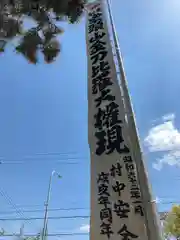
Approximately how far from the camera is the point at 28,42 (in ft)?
7.62

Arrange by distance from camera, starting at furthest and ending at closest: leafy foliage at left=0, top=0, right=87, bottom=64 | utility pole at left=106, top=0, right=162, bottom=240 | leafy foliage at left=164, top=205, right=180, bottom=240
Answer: leafy foliage at left=164, top=205, right=180, bottom=240, utility pole at left=106, top=0, right=162, bottom=240, leafy foliage at left=0, top=0, right=87, bottom=64

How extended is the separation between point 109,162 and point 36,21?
5.79 feet

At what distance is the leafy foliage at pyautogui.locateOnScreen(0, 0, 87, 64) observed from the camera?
2.24 meters

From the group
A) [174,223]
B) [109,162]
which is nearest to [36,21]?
[109,162]

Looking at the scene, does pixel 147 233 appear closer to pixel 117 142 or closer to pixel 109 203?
pixel 109 203

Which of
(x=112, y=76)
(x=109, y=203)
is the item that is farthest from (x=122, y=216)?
(x=112, y=76)

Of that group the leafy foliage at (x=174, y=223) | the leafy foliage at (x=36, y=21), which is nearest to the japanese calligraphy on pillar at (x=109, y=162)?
the leafy foliage at (x=36, y=21)

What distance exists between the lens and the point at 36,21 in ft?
7.86

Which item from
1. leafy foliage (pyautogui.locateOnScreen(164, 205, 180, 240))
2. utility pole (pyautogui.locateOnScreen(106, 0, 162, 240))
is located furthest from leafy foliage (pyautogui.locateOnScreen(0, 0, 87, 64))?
leafy foliage (pyautogui.locateOnScreen(164, 205, 180, 240))

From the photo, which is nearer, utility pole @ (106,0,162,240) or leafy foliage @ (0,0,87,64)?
leafy foliage @ (0,0,87,64)

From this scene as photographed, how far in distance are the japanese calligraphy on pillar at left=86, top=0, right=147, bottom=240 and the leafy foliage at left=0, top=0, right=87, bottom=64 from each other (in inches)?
53.6

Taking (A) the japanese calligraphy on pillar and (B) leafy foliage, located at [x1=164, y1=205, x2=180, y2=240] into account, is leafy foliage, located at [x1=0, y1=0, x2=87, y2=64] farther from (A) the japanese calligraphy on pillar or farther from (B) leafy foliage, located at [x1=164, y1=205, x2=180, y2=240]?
(B) leafy foliage, located at [x1=164, y1=205, x2=180, y2=240]

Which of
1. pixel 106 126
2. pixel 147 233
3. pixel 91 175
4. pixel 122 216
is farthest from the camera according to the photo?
pixel 106 126

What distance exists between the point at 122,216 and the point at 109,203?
21 cm
